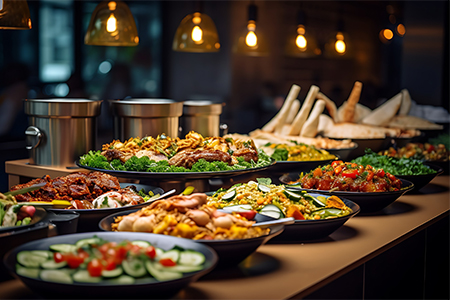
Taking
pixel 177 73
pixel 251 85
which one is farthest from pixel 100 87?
pixel 251 85

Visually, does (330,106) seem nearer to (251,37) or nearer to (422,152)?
(251,37)

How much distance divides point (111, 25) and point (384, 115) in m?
2.64

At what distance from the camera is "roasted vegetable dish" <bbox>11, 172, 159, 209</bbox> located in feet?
5.97

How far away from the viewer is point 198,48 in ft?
13.1

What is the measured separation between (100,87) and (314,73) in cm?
308

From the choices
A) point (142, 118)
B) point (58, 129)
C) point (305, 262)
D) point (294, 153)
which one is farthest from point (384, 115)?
point (305, 262)

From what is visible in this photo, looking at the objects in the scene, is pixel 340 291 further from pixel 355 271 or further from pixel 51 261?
pixel 51 261

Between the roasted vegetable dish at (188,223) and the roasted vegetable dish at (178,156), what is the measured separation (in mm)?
846

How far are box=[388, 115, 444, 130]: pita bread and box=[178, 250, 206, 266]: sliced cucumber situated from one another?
3.67 metres

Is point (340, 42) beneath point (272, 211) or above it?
above

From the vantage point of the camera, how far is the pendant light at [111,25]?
3.38 meters

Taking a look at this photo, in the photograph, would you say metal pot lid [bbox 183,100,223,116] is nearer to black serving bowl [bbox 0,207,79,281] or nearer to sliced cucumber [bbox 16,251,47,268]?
black serving bowl [bbox 0,207,79,281]

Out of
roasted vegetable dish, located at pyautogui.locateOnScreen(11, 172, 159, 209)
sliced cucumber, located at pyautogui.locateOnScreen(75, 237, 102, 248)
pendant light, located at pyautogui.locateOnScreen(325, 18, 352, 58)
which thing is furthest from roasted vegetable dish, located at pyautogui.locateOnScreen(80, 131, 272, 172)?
pendant light, located at pyautogui.locateOnScreen(325, 18, 352, 58)

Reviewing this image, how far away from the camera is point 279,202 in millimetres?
1943
